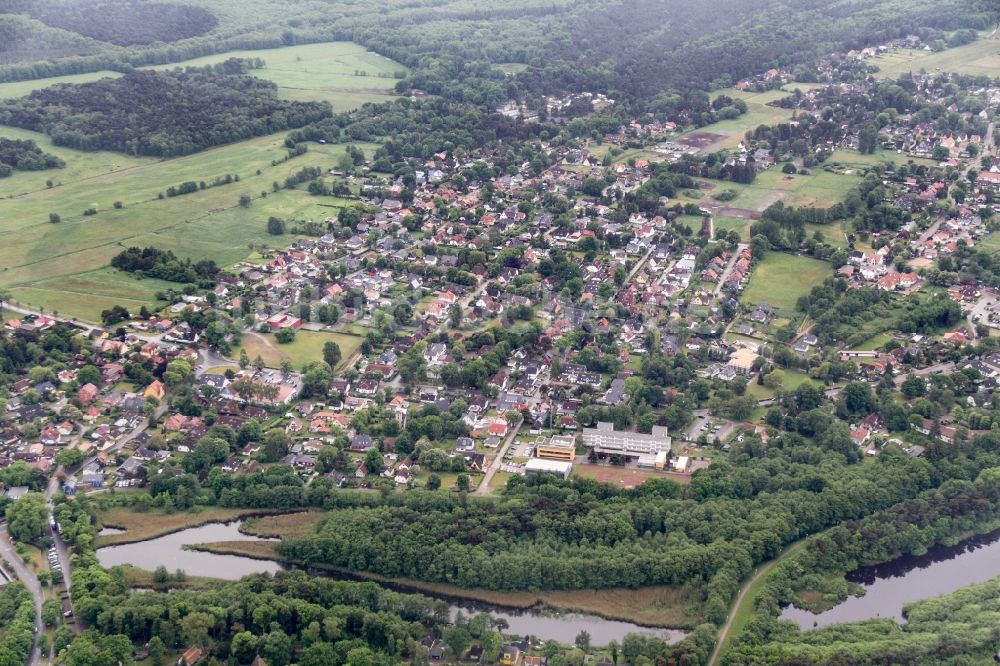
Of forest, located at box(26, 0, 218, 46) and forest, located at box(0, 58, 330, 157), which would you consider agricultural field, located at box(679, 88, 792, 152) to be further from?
forest, located at box(26, 0, 218, 46)

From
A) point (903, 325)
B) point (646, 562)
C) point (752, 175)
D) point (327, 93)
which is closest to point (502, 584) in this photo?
point (646, 562)

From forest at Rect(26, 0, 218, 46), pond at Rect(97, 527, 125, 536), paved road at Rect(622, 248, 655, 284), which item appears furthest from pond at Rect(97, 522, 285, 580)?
forest at Rect(26, 0, 218, 46)

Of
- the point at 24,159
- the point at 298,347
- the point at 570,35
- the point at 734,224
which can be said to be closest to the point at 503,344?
the point at 298,347

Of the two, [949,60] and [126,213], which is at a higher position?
[949,60]

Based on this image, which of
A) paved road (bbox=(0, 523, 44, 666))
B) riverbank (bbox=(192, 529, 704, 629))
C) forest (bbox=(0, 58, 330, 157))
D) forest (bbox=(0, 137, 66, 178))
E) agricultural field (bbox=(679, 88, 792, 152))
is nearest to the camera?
paved road (bbox=(0, 523, 44, 666))

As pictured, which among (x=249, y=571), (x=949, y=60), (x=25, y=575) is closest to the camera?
(x=25, y=575)

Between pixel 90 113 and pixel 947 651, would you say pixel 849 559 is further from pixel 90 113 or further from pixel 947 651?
pixel 90 113

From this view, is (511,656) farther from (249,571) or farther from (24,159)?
(24,159)
